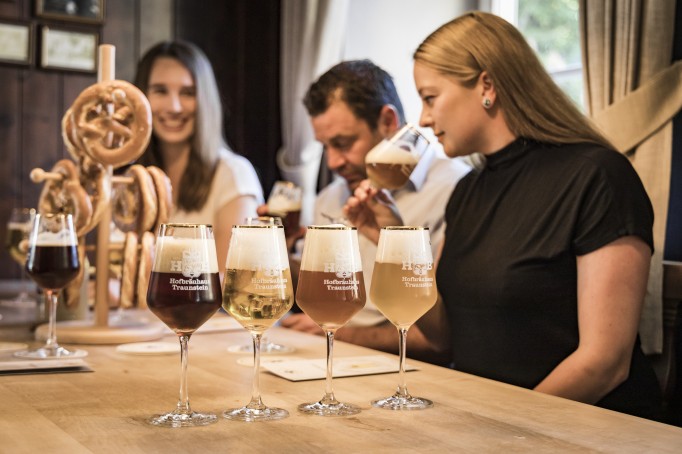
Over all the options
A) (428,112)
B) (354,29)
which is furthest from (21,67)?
(428,112)

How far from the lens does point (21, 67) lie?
186 inches

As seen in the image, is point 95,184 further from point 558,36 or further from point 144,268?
point 558,36

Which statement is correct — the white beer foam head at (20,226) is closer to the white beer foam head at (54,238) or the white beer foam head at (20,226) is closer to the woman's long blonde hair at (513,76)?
the white beer foam head at (54,238)

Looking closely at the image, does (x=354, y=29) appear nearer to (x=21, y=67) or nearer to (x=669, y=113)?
(x=21, y=67)

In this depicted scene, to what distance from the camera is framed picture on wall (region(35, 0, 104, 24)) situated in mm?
4739

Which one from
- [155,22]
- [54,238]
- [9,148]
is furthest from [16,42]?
[54,238]

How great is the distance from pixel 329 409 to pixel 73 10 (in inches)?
166

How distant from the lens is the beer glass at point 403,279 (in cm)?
119

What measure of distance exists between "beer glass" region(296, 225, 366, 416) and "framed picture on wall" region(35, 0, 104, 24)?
4.10 metres

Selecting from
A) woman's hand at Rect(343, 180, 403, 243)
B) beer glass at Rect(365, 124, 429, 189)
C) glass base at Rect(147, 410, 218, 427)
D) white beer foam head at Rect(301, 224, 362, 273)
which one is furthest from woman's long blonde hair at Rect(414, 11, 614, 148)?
glass base at Rect(147, 410, 218, 427)

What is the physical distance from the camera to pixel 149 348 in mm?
1697

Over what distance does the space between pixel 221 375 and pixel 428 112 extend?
3.18 ft

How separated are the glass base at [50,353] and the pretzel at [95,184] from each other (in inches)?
13.3

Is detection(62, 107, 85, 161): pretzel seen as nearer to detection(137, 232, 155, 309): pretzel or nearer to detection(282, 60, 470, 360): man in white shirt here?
detection(137, 232, 155, 309): pretzel
